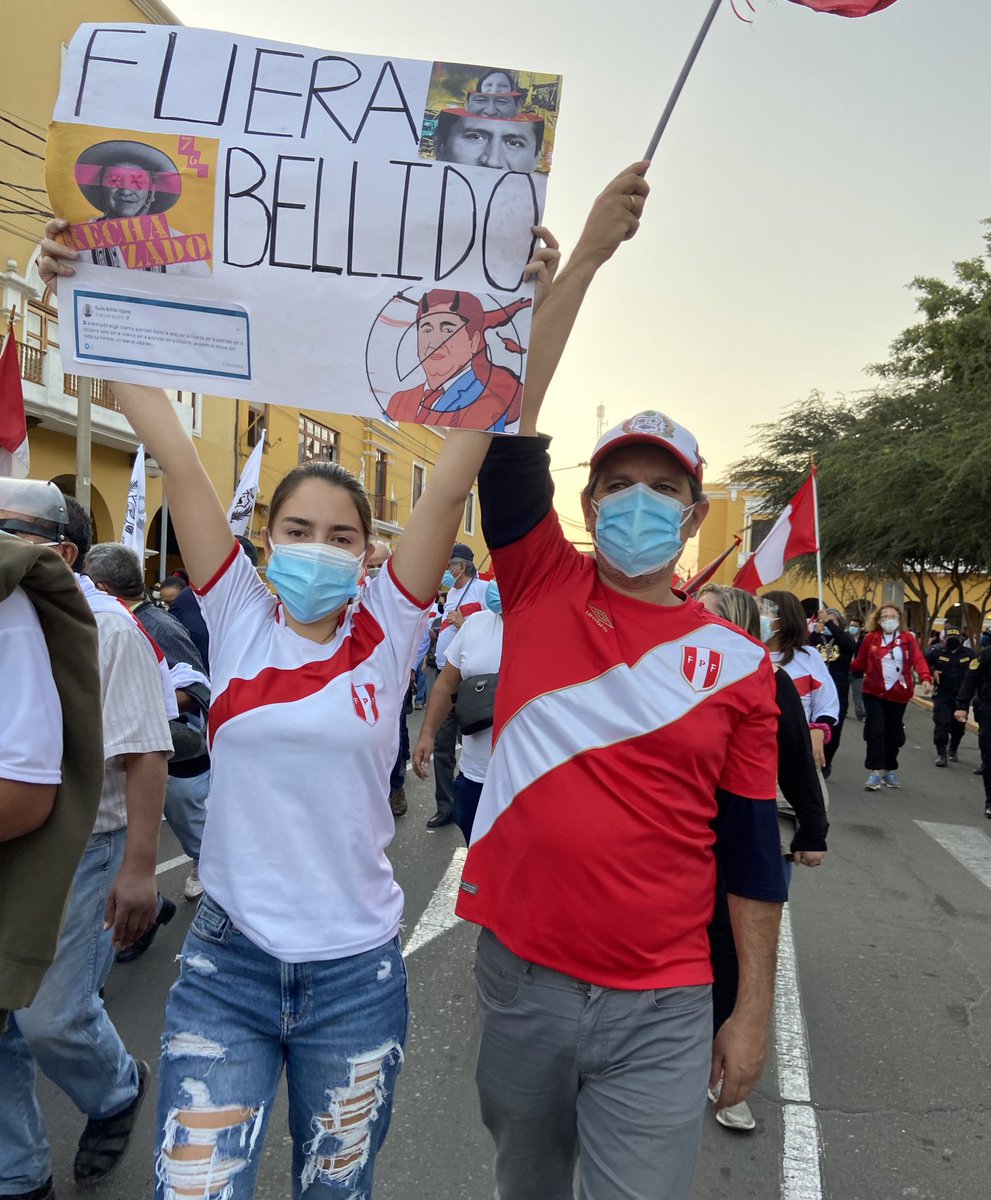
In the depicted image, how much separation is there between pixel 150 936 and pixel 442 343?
3841mm

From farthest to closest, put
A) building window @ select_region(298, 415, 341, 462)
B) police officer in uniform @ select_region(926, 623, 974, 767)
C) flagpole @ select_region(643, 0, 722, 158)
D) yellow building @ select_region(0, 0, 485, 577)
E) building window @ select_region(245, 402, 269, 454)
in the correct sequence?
building window @ select_region(298, 415, 341, 462)
building window @ select_region(245, 402, 269, 454)
yellow building @ select_region(0, 0, 485, 577)
police officer in uniform @ select_region(926, 623, 974, 767)
flagpole @ select_region(643, 0, 722, 158)

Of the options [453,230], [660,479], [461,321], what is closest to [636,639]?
[660,479]

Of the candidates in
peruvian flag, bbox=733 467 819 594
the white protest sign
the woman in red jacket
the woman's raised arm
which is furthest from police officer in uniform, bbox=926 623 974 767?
the woman's raised arm

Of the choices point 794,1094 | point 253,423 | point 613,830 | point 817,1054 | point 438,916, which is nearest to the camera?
point 613,830

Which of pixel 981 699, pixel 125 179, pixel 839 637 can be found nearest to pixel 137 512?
pixel 125 179

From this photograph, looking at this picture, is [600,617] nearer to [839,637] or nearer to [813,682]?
[813,682]

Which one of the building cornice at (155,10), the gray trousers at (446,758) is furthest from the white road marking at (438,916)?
the building cornice at (155,10)

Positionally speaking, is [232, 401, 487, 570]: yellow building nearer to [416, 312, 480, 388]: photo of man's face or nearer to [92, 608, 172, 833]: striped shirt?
[92, 608, 172, 833]: striped shirt

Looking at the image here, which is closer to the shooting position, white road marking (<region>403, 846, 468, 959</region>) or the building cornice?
white road marking (<region>403, 846, 468, 959</region>)

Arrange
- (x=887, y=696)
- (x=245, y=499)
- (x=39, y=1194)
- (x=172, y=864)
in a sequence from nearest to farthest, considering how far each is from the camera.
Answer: (x=39, y=1194), (x=172, y=864), (x=245, y=499), (x=887, y=696)

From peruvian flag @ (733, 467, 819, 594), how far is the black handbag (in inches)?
135

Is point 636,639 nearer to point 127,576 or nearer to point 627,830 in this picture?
point 627,830

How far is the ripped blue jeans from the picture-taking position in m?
1.63

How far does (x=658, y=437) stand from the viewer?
6.36 feet
